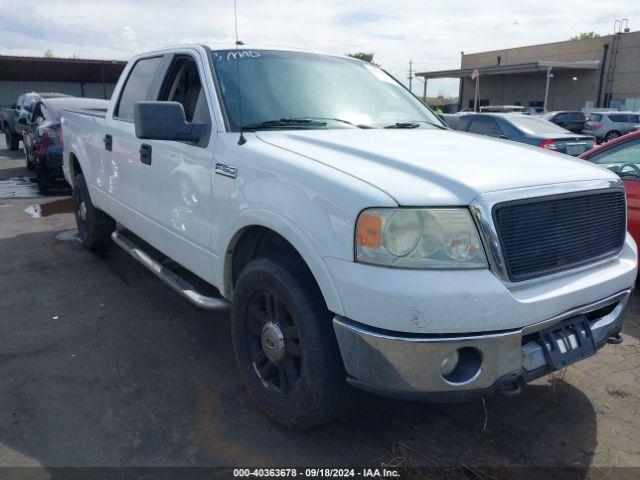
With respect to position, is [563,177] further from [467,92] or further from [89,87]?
[467,92]

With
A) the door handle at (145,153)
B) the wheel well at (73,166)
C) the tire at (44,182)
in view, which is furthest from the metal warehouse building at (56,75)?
the door handle at (145,153)

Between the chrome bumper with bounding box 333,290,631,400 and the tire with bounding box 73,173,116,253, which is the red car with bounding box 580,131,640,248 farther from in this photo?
the tire with bounding box 73,173,116,253

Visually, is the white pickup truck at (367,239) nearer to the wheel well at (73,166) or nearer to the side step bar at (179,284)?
the side step bar at (179,284)

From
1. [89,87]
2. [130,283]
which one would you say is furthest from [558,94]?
[130,283]

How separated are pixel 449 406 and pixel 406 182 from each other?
1.52 meters

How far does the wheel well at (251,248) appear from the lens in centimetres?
287

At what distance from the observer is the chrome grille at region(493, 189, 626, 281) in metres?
2.33

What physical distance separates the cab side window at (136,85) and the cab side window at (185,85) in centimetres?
29

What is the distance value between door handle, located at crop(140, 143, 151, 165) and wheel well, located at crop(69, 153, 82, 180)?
8.10 feet

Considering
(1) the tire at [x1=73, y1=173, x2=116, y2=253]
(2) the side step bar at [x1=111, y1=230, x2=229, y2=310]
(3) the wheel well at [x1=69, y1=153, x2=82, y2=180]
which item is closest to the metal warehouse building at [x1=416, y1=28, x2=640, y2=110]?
(3) the wheel well at [x1=69, y1=153, x2=82, y2=180]

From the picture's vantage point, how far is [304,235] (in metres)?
2.47

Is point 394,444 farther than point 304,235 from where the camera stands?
Yes

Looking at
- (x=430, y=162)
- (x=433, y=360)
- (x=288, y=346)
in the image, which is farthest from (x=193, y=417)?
(x=430, y=162)

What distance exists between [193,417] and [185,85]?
2.32 meters
